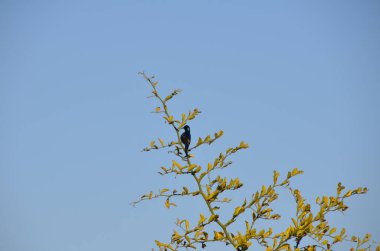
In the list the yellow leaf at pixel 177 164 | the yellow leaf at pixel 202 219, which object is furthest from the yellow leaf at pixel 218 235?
the yellow leaf at pixel 177 164

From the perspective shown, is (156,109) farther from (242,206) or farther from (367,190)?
(367,190)

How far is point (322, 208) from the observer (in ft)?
A: 13.5

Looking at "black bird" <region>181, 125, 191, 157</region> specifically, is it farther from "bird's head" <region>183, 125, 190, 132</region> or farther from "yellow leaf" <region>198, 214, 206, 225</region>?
"yellow leaf" <region>198, 214, 206, 225</region>

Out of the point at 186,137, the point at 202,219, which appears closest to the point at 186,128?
the point at 186,137

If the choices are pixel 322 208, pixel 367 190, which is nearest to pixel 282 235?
pixel 322 208

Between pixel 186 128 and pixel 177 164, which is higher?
pixel 186 128

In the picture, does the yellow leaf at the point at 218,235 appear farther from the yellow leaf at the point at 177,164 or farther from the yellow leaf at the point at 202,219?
the yellow leaf at the point at 177,164

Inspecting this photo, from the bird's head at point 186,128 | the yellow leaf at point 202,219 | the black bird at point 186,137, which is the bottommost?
the yellow leaf at point 202,219

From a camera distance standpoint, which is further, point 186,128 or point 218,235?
point 186,128

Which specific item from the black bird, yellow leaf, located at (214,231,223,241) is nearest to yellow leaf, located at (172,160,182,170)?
the black bird

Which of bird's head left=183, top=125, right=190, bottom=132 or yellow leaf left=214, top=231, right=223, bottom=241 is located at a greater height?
bird's head left=183, top=125, right=190, bottom=132

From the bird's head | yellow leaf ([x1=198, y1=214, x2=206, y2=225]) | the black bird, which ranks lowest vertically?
yellow leaf ([x1=198, y1=214, x2=206, y2=225])

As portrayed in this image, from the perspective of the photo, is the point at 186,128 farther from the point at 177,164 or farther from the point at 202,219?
the point at 202,219

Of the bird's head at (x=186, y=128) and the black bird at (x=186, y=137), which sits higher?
the bird's head at (x=186, y=128)
